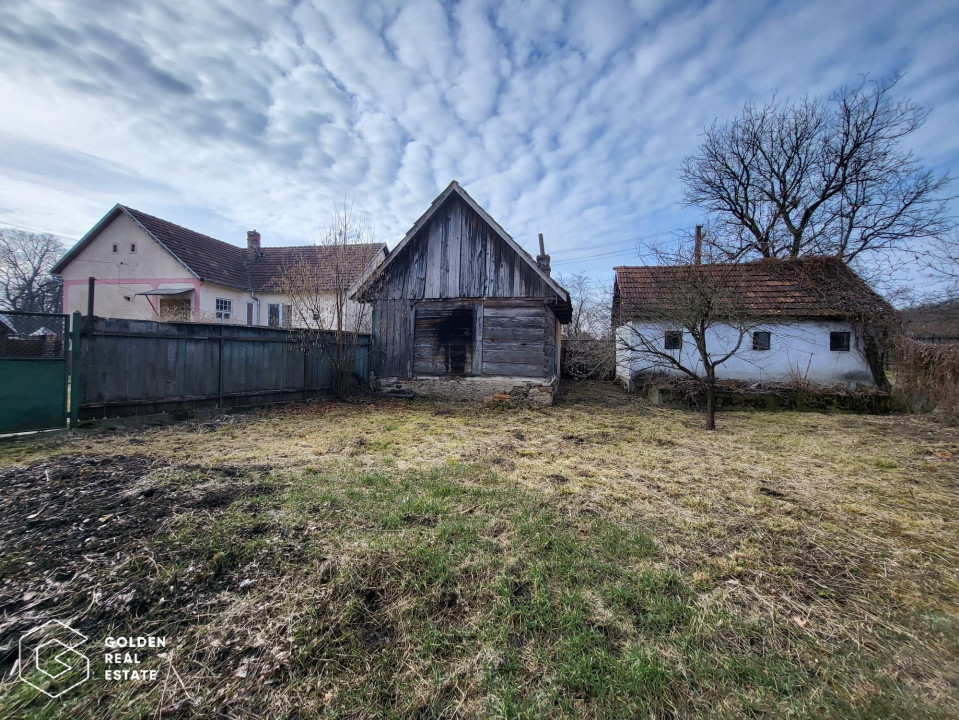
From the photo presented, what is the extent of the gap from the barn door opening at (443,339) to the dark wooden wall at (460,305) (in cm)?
3

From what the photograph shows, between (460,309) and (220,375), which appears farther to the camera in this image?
(460,309)

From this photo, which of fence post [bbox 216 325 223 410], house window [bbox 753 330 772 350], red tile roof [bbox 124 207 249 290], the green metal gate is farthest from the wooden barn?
red tile roof [bbox 124 207 249 290]

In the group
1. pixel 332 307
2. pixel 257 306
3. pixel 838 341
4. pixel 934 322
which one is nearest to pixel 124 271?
pixel 257 306

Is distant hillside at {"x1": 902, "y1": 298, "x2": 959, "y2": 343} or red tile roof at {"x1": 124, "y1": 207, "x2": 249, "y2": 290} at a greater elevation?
red tile roof at {"x1": 124, "y1": 207, "x2": 249, "y2": 290}

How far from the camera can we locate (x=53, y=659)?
1960mm

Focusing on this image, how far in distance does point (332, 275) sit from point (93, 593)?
9775 mm

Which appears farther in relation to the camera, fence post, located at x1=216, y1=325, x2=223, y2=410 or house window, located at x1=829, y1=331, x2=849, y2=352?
house window, located at x1=829, y1=331, x2=849, y2=352

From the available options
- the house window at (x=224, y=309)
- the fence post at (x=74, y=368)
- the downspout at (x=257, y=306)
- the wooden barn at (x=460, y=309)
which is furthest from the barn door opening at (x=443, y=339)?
the downspout at (x=257, y=306)

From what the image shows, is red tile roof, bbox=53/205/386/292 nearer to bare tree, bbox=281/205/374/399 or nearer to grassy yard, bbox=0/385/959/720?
bare tree, bbox=281/205/374/399

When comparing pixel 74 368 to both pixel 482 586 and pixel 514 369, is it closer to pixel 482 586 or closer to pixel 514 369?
pixel 482 586

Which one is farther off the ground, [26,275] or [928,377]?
[26,275]

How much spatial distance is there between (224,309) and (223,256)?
12.4 ft

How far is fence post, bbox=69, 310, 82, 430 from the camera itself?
6.21m

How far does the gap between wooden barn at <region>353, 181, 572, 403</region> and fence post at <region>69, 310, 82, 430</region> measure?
19.7 feet
